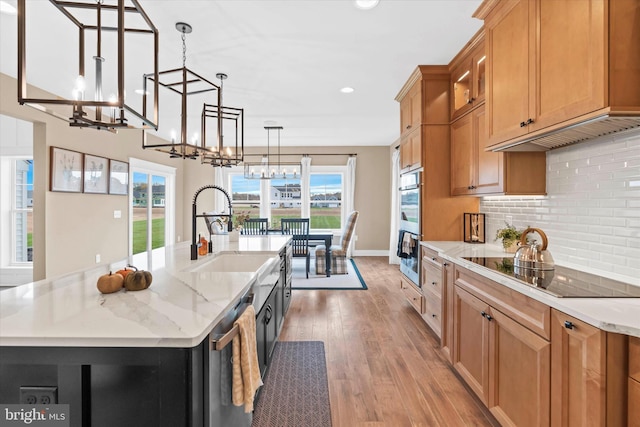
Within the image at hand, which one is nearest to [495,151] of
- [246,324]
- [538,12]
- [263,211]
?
[538,12]

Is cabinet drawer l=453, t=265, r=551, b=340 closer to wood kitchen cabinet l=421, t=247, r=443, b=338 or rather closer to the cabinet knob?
the cabinet knob

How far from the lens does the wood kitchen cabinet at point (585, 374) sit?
110 cm

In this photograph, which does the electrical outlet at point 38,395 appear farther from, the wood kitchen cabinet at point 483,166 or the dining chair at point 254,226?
the dining chair at point 254,226

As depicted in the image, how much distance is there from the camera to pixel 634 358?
3.51 feet

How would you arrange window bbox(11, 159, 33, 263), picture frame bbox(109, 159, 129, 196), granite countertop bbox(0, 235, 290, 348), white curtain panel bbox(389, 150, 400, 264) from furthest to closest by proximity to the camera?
white curtain panel bbox(389, 150, 400, 264), picture frame bbox(109, 159, 129, 196), window bbox(11, 159, 33, 263), granite countertop bbox(0, 235, 290, 348)

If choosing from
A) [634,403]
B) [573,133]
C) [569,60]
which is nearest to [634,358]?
[634,403]

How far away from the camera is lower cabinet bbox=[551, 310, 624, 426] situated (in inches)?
43.3

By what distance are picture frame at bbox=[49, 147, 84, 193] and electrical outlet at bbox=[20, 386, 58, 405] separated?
412 cm

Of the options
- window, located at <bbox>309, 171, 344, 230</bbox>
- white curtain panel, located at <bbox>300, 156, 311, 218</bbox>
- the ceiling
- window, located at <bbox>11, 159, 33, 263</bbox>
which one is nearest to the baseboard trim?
window, located at <bbox>309, 171, 344, 230</bbox>

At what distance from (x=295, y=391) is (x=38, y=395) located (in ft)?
5.10

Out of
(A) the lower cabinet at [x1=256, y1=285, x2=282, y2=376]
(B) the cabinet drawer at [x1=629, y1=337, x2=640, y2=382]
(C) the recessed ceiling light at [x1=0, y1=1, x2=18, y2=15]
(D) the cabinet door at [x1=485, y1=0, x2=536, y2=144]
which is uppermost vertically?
(C) the recessed ceiling light at [x1=0, y1=1, x2=18, y2=15]

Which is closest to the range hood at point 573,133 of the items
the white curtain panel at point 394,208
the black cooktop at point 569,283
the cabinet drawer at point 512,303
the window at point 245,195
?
the black cooktop at point 569,283

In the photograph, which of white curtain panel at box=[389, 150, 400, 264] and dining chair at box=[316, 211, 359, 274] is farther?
white curtain panel at box=[389, 150, 400, 264]

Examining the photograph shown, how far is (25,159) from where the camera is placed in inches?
195
